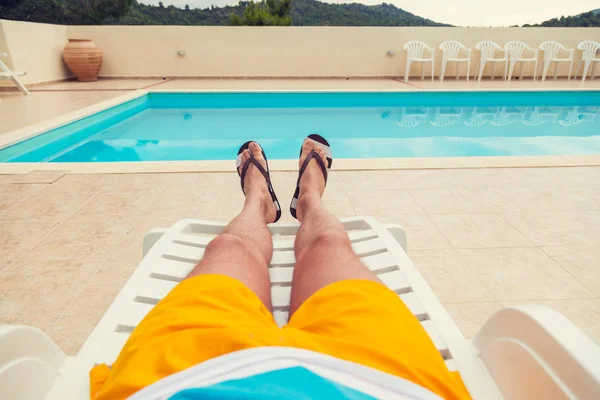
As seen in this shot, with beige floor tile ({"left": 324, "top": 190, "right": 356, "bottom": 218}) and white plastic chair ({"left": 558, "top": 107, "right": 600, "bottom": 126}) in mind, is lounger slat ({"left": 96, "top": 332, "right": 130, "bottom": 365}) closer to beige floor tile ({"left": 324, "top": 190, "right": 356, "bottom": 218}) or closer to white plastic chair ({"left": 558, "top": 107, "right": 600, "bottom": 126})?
beige floor tile ({"left": 324, "top": 190, "right": 356, "bottom": 218})

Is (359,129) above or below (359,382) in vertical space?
below

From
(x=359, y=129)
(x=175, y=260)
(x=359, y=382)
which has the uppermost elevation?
→ (x=359, y=382)

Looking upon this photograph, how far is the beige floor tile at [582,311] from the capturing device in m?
1.22

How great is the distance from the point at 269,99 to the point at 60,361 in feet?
18.1

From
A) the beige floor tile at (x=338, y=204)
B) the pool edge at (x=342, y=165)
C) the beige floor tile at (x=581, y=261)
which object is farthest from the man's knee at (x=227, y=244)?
the pool edge at (x=342, y=165)

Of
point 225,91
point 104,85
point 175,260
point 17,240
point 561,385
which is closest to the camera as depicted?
point 561,385

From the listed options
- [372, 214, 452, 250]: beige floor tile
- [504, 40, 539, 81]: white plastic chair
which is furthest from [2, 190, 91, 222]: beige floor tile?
[504, 40, 539, 81]: white plastic chair

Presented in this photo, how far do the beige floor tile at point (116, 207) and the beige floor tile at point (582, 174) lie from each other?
2540 mm

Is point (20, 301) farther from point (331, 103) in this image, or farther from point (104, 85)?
point (104, 85)

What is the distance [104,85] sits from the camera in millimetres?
6621

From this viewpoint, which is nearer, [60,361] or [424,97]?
[60,361]

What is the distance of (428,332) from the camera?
818 millimetres

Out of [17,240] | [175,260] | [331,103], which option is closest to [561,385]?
[175,260]

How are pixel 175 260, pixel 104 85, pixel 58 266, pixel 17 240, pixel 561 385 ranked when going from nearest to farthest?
1. pixel 561 385
2. pixel 175 260
3. pixel 58 266
4. pixel 17 240
5. pixel 104 85
